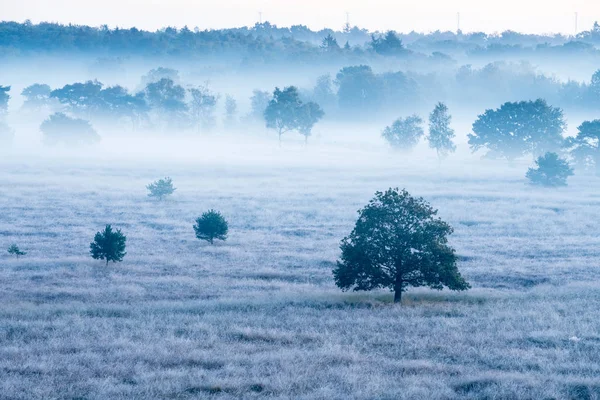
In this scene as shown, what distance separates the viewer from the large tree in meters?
86.1

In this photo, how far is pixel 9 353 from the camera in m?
14.9

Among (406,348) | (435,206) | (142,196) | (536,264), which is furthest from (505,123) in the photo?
(406,348)

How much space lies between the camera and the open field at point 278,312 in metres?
13.1

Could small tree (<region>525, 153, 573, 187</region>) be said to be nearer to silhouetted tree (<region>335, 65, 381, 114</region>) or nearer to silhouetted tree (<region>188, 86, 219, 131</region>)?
silhouetted tree (<region>188, 86, 219, 131</region>)

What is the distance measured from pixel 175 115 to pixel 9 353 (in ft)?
378

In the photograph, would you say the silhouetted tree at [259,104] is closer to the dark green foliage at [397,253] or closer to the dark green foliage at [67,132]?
the dark green foliage at [67,132]

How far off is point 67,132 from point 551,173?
64.7 m

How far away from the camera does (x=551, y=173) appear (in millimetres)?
64750

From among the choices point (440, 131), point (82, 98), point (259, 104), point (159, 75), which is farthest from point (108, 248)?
point (159, 75)

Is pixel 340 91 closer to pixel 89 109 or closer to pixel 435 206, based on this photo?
pixel 89 109

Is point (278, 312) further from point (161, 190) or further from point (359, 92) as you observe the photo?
point (359, 92)

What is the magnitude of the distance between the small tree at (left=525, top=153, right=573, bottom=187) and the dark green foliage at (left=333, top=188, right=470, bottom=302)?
45678 millimetres

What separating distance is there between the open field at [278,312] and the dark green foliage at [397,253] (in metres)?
0.70

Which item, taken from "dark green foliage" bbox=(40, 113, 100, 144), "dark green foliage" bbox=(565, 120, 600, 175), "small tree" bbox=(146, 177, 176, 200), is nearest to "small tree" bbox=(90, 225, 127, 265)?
"small tree" bbox=(146, 177, 176, 200)
